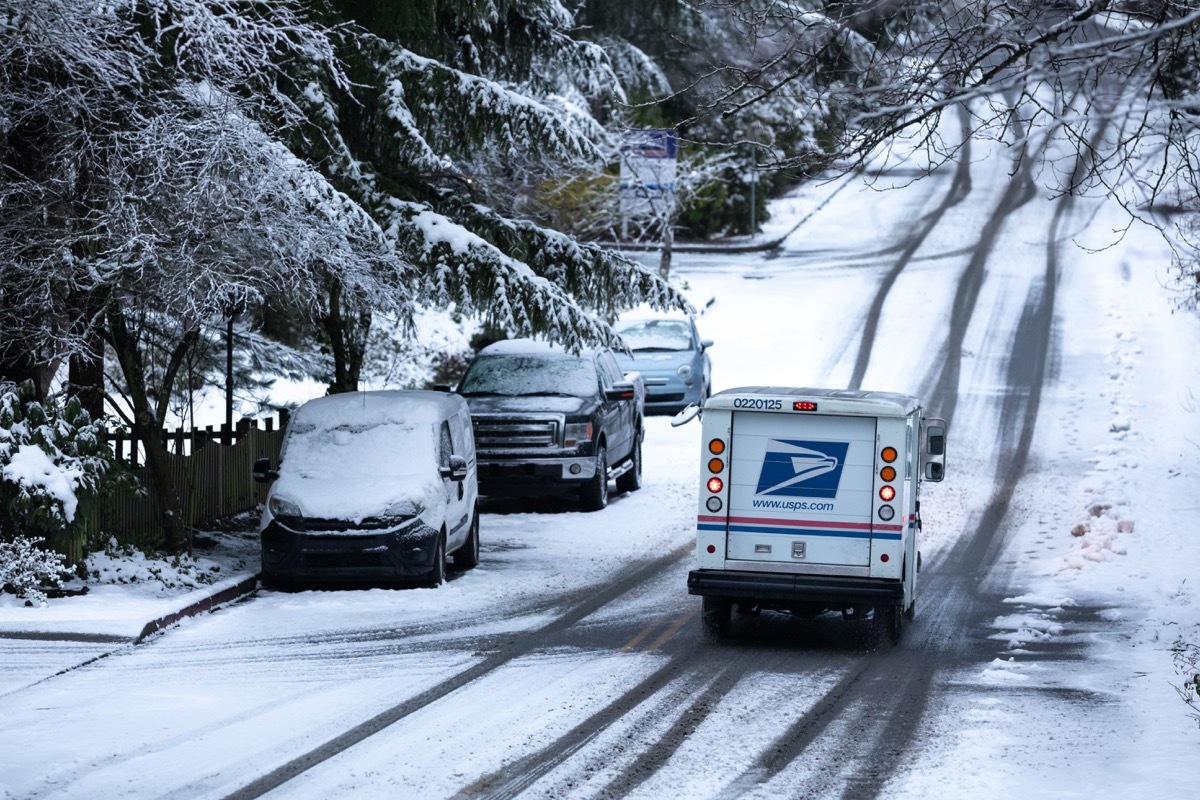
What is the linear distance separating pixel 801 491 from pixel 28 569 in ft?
22.7

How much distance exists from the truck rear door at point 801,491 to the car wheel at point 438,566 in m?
3.55

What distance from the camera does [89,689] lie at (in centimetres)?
1052

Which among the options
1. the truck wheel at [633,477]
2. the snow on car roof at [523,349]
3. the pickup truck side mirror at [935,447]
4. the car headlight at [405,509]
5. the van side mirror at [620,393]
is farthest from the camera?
the truck wheel at [633,477]

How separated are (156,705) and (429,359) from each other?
948 inches

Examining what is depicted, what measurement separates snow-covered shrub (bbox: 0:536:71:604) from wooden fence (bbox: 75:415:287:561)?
36cm

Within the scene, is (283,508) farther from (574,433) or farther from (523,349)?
(523,349)

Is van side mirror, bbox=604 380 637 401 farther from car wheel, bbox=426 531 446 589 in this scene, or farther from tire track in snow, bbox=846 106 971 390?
car wheel, bbox=426 531 446 589

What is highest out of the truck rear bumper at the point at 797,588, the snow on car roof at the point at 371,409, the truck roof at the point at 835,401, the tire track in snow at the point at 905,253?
the tire track in snow at the point at 905,253

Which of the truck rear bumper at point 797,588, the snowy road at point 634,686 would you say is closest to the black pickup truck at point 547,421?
the snowy road at point 634,686

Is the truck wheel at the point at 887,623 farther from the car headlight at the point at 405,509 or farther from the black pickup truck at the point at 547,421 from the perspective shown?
the black pickup truck at the point at 547,421

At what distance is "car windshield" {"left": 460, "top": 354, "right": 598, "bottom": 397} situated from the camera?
20797 millimetres

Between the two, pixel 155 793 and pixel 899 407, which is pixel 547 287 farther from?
pixel 155 793

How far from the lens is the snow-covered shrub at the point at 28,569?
43.5 feet

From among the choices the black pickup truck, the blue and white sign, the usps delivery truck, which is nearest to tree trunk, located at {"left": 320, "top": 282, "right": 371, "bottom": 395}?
the black pickup truck
